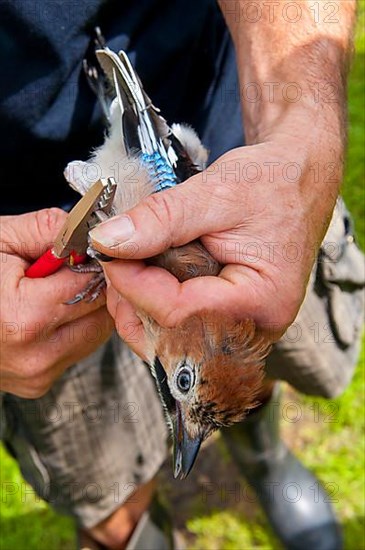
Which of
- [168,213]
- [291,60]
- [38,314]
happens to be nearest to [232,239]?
[168,213]

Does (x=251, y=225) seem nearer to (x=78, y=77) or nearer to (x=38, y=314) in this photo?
(x=38, y=314)

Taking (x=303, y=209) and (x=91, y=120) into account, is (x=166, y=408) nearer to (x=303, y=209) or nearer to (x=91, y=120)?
(x=303, y=209)

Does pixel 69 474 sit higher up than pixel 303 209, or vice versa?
Answer: pixel 303 209

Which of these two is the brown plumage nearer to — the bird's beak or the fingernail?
the bird's beak

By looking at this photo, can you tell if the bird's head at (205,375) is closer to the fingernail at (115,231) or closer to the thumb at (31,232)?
the fingernail at (115,231)

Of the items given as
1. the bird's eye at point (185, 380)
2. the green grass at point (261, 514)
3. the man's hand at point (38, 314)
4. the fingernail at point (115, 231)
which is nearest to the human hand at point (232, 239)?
the fingernail at point (115, 231)

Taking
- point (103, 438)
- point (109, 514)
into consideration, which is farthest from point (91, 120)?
point (109, 514)

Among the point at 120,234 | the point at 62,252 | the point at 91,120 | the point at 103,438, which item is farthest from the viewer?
the point at 103,438
